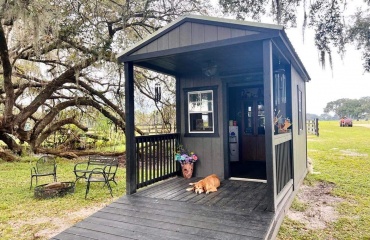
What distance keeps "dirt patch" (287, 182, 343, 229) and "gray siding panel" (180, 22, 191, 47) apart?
3140 millimetres

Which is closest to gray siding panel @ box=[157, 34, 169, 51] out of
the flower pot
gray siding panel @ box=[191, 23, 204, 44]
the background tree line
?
gray siding panel @ box=[191, 23, 204, 44]

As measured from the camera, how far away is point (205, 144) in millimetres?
5625

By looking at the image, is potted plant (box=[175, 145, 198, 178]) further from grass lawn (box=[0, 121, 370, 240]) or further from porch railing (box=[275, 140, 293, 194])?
porch railing (box=[275, 140, 293, 194])

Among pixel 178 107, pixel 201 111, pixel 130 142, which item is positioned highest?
pixel 178 107

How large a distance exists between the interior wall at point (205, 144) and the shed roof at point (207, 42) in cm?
87

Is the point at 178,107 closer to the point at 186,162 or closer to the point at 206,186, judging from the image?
the point at 186,162

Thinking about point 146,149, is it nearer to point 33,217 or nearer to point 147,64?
point 147,64

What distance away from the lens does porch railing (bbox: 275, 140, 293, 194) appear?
375 cm

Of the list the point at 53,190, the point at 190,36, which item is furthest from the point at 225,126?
the point at 53,190

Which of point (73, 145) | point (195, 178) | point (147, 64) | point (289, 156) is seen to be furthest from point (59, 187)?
point (73, 145)

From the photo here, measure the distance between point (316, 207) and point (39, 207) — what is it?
16.3 ft

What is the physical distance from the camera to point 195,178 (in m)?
5.52

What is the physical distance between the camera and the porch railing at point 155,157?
462 centimetres

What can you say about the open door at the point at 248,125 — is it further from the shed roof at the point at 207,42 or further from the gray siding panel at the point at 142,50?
the gray siding panel at the point at 142,50
